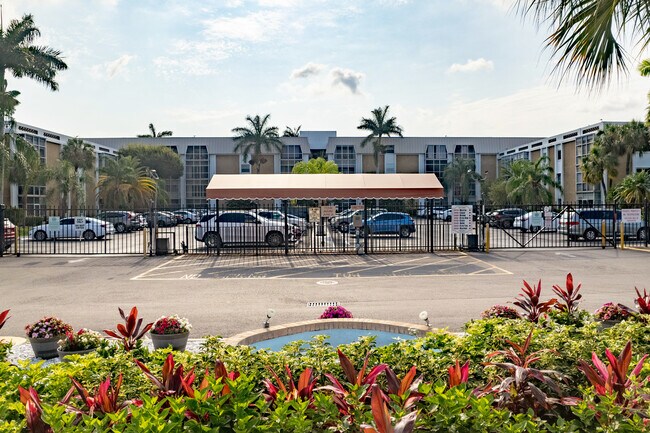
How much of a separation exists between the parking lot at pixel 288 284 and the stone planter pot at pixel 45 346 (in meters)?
2.02

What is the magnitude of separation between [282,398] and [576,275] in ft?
46.7

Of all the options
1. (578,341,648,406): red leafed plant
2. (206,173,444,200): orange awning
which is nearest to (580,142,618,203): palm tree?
(206,173,444,200): orange awning

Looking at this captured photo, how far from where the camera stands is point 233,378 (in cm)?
316

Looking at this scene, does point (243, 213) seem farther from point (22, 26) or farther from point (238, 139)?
point (238, 139)

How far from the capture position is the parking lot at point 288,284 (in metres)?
10.3

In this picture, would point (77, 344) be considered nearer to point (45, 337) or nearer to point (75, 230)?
point (45, 337)

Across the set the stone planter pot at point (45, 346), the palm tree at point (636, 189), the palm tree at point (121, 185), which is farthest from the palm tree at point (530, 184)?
the stone planter pot at point (45, 346)

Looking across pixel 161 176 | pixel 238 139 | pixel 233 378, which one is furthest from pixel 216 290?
pixel 161 176

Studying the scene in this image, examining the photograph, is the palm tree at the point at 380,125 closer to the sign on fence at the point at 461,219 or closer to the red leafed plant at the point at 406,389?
the sign on fence at the point at 461,219

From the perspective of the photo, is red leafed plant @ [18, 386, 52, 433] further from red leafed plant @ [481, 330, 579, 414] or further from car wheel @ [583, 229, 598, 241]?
car wheel @ [583, 229, 598, 241]

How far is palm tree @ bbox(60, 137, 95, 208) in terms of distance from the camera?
46844 millimetres

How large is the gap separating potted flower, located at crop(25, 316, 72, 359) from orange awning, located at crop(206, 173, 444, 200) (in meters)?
13.0

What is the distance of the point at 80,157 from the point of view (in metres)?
48.5

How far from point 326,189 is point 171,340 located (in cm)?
1424
